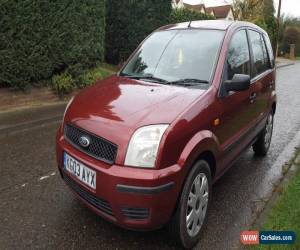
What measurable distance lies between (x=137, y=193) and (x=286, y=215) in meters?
1.78

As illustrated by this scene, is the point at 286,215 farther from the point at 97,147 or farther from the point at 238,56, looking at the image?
the point at 97,147

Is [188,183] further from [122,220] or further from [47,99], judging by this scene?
[47,99]

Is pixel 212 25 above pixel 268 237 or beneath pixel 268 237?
above

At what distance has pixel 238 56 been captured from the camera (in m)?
4.01

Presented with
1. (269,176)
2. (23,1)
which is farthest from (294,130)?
(23,1)

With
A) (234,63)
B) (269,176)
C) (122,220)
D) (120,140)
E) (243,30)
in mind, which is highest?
(243,30)

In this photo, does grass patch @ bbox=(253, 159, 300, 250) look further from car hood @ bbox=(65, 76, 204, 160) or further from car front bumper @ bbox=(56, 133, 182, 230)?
car hood @ bbox=(65, 76, 204, 160)

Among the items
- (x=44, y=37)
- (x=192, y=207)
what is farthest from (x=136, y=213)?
(x=44, y=37)

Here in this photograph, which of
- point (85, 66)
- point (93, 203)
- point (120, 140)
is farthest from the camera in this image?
point (85, 66)

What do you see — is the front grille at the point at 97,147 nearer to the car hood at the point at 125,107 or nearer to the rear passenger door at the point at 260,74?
the car hood at the point at 125,107

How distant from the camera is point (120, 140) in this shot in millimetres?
2703

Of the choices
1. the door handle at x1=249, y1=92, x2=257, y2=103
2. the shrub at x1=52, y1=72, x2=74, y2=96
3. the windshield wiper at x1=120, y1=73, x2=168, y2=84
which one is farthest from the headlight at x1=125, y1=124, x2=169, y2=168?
the shrub at x1=52, y1=72, x2=74, y2=96

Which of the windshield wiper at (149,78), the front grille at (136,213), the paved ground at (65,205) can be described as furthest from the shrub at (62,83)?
the front grille at (136,213)

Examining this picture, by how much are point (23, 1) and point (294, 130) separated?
6.21 m
